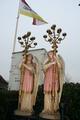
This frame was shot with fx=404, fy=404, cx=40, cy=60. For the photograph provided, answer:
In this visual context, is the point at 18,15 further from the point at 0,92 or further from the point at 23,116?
the point at 23,116

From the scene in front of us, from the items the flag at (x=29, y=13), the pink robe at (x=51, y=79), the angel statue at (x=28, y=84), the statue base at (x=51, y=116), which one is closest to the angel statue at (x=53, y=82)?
the pink robe at (x=51, y=79)

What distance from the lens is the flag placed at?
21.0 metres

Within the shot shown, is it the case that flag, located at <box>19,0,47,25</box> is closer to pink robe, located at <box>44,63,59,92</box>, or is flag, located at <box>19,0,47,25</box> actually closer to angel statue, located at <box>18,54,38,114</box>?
angel statue, located at <box>18,54,38,114</box>

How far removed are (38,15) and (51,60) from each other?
7.37 meters

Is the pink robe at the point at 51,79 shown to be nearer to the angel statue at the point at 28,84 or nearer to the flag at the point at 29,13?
the angel statue at the point at 28,84

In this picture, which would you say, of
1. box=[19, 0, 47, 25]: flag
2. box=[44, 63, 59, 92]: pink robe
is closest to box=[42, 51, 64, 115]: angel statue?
box=[44, 63, 59, 92]: pink robe

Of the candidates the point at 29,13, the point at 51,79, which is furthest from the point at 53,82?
the point at 29,13

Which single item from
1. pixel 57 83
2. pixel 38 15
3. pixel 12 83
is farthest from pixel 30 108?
pixel 38 15

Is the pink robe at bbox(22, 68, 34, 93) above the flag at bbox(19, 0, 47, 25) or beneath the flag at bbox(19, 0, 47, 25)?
beneath

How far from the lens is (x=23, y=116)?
47.2 ft

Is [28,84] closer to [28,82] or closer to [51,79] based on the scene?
[28,82]

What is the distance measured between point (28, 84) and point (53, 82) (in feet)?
3.76

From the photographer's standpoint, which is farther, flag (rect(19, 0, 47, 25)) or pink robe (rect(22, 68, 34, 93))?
flag (rect(19, 0, 47, 25))

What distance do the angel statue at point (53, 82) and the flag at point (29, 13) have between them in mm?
7062
